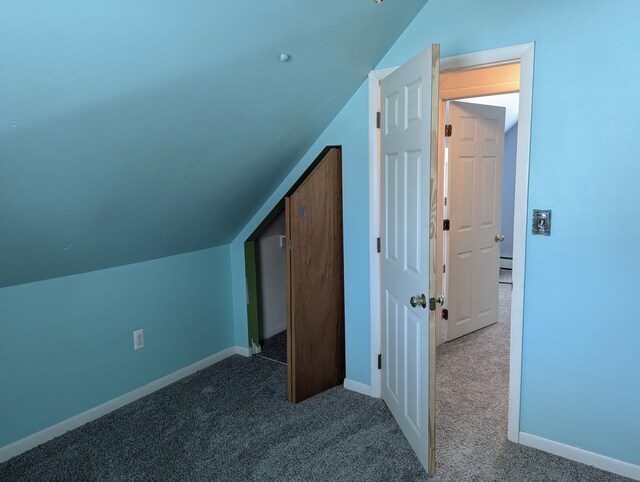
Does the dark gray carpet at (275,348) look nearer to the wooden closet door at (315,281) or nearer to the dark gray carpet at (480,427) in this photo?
the wooden closet door at (315,281)

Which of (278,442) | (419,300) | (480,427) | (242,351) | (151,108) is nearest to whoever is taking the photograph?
(151,108)

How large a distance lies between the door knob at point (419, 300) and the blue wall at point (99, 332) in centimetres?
165

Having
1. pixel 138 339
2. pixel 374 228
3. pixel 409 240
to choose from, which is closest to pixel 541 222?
pixel 409 240

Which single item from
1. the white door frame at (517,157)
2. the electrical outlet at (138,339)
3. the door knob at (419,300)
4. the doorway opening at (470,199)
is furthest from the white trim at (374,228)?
the electrical outlet at (138,339)

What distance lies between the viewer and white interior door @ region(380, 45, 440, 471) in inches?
78.6

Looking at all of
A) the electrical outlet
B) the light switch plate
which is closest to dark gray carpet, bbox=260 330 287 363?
the electrical outlet

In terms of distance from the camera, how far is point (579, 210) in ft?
6.87

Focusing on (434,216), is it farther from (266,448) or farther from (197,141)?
(266,448)

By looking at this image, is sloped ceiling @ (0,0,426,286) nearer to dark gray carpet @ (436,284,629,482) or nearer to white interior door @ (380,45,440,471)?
white interior door @ (380,45,440,471)

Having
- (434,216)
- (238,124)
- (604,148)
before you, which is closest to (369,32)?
(238,124)

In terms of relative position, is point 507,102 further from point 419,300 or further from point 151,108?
point 151,108

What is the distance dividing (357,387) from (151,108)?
6.61 feet

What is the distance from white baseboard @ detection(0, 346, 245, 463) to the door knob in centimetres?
176

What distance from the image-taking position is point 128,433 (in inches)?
97.3
